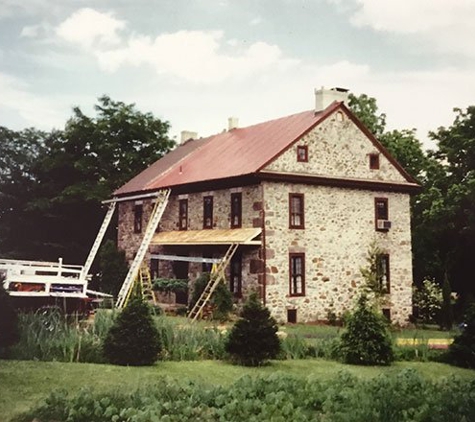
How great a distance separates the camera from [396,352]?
38.2 ft

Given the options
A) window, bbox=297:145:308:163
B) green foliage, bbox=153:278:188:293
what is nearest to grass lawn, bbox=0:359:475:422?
window, bbox=297:145:308:163

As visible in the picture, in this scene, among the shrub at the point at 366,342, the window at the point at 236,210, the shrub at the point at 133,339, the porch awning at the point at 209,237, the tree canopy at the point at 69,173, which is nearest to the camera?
the shrub at the point at 133,339

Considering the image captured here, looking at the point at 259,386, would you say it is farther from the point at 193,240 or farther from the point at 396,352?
the point at 193,240

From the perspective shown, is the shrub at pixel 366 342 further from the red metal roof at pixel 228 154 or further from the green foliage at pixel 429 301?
the green foliage at pixel 429 301

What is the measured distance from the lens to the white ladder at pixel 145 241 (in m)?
18.6

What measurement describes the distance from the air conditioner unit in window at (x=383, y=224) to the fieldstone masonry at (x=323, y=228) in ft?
0.67

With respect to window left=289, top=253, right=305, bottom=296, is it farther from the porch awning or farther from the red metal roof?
the red metal roof

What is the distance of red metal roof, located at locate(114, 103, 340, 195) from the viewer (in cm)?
1967

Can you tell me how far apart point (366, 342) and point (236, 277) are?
28.2 feet

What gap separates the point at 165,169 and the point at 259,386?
55.5 feet

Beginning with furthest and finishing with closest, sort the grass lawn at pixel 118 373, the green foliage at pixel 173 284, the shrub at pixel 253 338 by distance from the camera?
the green foliage at pixel 173 284
the shrub at pixel 253 338
the grass lawn at pixel 118 373

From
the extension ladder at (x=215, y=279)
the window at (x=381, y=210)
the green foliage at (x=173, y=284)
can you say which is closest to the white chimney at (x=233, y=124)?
the window at (x=381, y=210)

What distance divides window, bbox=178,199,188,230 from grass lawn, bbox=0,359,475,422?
37.9 feet

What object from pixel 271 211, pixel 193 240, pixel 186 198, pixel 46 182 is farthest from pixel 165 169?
pixel 46 182
